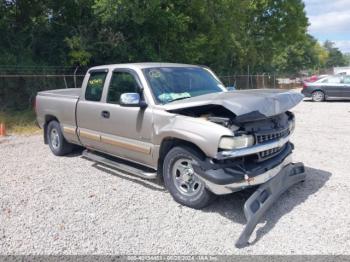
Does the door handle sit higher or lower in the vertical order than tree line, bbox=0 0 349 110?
lower

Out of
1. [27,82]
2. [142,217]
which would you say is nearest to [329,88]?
[27,82]

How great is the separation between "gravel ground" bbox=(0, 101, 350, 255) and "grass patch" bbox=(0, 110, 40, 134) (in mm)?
4599

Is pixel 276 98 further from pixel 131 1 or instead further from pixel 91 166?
pixel 131 1

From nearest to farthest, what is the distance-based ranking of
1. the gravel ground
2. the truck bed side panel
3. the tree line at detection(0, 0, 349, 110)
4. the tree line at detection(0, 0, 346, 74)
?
the gravel ground → the truck bed side panel → the tree line at detection(0, 0, 349, 110) → the tree line at detection(0, 0, 346, 74)

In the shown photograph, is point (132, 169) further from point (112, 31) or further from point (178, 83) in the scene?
point (112, 31)

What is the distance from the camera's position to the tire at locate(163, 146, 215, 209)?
4.34 m

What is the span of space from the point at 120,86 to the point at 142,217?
2.26 m

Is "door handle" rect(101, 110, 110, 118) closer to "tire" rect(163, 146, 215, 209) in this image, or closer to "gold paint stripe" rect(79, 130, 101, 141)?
"gold paint stripe" rect(79, 130, 101, 141)

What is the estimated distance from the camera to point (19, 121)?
11.6 metres

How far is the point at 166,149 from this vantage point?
4.73m

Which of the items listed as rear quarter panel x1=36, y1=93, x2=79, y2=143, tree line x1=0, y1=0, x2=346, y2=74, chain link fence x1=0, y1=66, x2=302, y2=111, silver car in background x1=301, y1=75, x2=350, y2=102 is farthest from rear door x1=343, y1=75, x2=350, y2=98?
rear quarter panel x1=36, y1=93, x2=79, y2=143

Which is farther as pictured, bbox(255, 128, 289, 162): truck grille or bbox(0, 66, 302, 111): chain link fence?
bbox(0, 66, 302, 111): chain link fence

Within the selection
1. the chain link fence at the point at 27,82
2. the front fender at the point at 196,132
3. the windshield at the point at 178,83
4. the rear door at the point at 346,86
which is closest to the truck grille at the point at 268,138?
the front fender at the point at 196,132

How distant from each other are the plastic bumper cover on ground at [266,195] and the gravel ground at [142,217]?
0.47 feet
